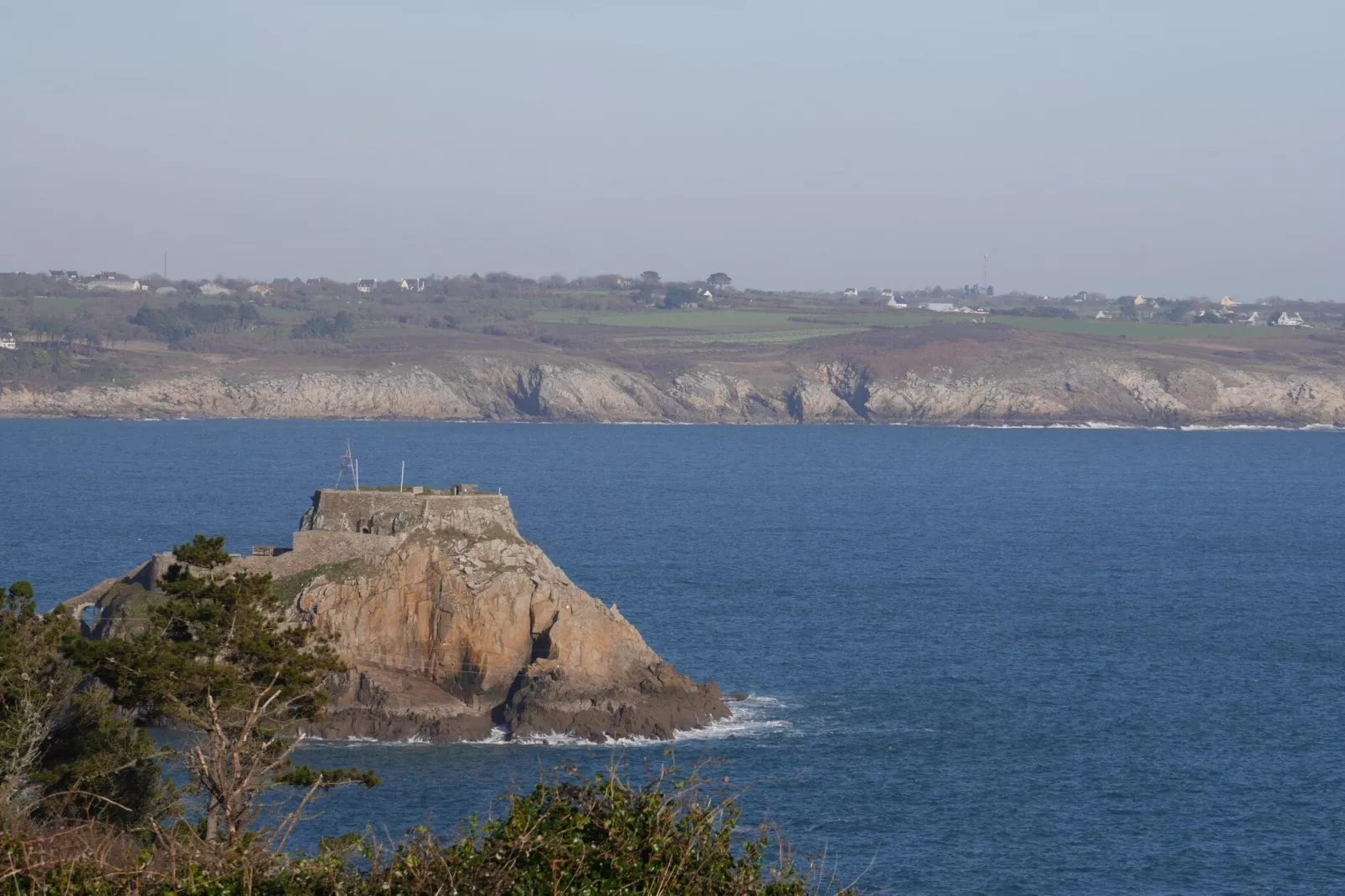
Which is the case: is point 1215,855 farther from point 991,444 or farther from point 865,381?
point 865,381

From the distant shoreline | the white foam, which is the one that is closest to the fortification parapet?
the white foam

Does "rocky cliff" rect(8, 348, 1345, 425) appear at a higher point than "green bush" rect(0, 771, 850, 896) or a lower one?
lower

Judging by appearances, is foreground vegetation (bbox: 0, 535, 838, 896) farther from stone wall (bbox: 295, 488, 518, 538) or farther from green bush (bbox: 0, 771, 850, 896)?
stone wall (bbox: 295, 488, 518, 538)

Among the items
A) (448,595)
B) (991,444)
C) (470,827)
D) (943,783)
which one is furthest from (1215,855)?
(991,444)

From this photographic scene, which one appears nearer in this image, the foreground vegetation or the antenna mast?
the foreground vegetation

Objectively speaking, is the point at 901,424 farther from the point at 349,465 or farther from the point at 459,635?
the point at 459,635

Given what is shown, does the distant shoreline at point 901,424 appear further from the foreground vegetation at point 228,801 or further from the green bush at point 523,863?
the green bush at point 523,863
